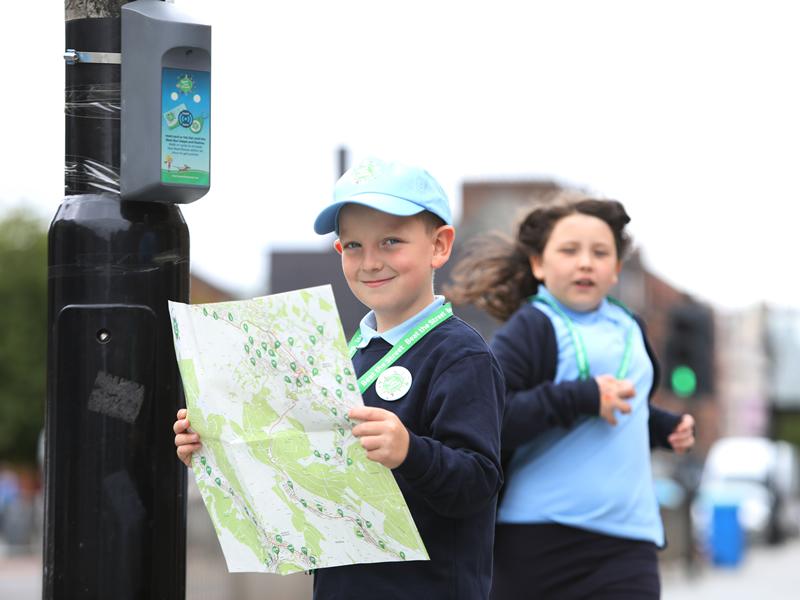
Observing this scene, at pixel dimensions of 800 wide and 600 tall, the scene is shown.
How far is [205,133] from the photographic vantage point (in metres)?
3.84

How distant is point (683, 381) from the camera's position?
18.2 m

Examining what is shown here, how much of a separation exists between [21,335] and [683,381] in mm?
51540

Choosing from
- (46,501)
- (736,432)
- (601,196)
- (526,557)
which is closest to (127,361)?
(46,501)

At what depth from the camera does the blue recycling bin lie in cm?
2912

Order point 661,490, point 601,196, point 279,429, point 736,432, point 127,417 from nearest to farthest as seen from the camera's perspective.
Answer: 1. point 279,429
2. point 127,417
3. point 601,196
4. point 661,490
5. point 736,432

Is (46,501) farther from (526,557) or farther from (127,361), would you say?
(526,557)

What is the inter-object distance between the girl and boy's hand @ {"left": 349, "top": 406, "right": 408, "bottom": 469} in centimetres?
178

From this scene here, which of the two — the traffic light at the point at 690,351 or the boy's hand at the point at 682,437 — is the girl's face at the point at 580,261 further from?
the traffic light at the point at 690,351

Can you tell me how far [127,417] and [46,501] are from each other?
312 millimetres

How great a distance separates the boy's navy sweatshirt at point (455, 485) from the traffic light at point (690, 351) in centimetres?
1492

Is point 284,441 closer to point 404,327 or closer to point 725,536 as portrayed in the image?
point 404,327

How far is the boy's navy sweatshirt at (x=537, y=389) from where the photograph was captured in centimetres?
478

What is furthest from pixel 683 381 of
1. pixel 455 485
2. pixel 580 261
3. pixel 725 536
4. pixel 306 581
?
pixel 455 485

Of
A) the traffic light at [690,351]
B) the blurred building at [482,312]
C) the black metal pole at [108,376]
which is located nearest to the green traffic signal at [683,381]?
the traffic light at [690,351]
